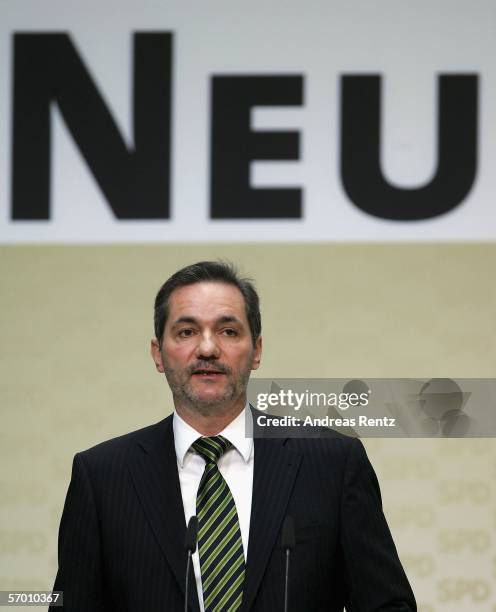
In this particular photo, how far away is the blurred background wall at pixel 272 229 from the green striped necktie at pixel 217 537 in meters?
1.45

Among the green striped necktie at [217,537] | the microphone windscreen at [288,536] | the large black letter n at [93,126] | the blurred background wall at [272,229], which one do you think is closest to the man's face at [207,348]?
the green striped necktie at [217,537]

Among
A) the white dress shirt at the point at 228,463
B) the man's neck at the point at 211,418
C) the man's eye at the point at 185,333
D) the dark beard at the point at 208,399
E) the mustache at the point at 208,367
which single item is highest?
Result: the man's eye at the point at 185,333

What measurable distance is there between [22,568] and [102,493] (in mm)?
1684

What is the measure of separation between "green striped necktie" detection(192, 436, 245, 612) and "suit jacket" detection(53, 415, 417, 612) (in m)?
0.03

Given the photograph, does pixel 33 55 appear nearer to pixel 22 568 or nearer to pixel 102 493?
pixel 22 568

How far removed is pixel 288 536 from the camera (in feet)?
7.24

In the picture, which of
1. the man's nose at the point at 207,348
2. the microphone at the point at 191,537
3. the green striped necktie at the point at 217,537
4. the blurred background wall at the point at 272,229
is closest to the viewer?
the microphone at the point at 191,537

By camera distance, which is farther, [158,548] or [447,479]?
[447,479]

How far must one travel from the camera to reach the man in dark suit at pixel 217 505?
7.63 feet

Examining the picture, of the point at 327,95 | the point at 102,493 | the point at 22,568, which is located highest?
the point at 327,95

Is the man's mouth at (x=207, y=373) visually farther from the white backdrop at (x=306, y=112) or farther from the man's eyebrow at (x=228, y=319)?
the white backdrop at (x=306, y=112)

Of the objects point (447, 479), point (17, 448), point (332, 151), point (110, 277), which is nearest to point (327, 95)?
point (332, 151)

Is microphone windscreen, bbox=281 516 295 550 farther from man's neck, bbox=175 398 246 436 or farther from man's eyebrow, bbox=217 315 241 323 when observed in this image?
man's eyebrow, bbox=217 315 241 323

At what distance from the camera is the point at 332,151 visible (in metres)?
3.97
